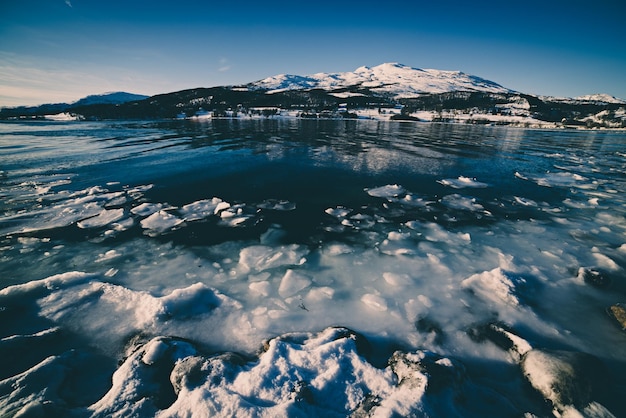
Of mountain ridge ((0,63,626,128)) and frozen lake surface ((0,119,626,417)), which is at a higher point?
mountain ridge ((0,63,626,128))

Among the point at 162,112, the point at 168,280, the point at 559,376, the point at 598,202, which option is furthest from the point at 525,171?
the point at 162,112

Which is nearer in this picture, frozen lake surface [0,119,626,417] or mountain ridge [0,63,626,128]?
frozen lake surface [0,119,626,417]

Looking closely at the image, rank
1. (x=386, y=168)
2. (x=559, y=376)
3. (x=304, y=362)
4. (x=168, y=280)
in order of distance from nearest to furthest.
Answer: (x=559, y=376) → (x=304, y=362) → (x=168, y=280) → (x=386, y=168)

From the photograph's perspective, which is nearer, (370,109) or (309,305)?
(309,305)

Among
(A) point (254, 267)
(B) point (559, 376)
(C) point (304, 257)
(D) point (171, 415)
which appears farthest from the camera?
(C) point (304, 257)

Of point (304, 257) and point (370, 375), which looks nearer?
point (370, 375)

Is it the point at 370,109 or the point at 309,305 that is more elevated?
the point at 370,109

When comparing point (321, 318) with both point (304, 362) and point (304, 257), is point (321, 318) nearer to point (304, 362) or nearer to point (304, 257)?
point (304, 362)

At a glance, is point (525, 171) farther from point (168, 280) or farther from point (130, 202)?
point (130, 202)
